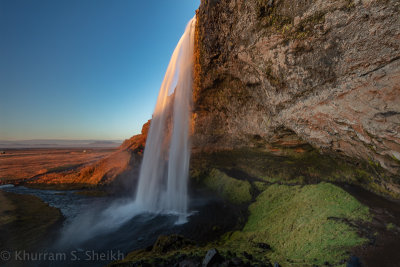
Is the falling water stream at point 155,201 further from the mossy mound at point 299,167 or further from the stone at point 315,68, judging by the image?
the stone at point 315,68

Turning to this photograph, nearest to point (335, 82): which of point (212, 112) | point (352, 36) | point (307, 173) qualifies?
point (352, 36)

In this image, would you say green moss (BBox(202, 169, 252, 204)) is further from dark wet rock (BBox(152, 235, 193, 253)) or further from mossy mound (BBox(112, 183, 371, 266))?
dark wet rock (BBox(152, 235, 193, 253))

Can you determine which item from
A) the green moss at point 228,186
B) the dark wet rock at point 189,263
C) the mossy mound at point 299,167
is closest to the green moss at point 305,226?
the mossy mound at point 299,167

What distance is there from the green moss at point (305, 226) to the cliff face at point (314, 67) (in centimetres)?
182

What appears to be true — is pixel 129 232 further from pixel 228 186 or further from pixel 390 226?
pixel 390 226

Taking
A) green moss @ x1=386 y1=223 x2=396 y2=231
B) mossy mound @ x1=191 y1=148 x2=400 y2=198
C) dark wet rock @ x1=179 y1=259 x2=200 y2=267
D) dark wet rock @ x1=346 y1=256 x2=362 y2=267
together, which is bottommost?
dark wet rock @ x1=179 y1=259 x2=200 y2=267

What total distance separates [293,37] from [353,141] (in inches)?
146

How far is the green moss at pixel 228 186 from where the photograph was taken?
11.1m

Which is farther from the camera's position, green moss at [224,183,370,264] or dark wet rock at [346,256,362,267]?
green moss at [224,183,370,264]

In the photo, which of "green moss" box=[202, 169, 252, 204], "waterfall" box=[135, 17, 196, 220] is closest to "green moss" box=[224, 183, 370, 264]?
"green moss" box=[202, 169, 252, 204]

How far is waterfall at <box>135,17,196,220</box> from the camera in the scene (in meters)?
10.9

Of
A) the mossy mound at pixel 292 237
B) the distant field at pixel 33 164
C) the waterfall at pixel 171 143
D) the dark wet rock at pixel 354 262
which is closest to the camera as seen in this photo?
the dark wet rock at pixel 354 262

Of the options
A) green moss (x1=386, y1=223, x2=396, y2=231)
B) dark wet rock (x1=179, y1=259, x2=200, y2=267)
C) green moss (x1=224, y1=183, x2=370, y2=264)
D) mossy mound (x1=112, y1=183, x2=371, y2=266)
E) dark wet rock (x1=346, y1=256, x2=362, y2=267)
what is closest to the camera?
dark wet rock (x1=346, y1=256, x2=362, y2=267)

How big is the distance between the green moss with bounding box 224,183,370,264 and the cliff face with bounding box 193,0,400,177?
5.99 ft
